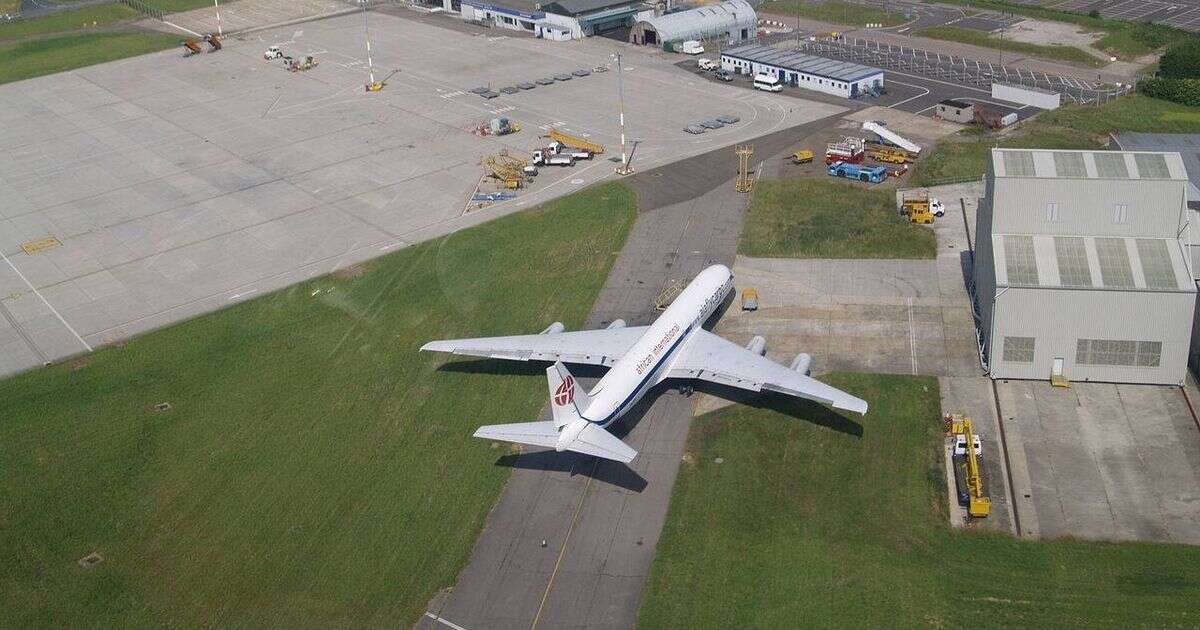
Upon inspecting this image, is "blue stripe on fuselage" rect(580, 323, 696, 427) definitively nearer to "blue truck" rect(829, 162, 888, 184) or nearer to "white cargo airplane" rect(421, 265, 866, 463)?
"white cargo airplane" rect(421, 265, 866, 463)

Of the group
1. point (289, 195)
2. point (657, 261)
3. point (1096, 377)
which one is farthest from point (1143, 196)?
point (289, 195)

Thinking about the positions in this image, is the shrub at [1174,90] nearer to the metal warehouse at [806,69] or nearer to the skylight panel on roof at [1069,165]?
the metal warehouse at [806,69]

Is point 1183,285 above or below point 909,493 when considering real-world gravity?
above

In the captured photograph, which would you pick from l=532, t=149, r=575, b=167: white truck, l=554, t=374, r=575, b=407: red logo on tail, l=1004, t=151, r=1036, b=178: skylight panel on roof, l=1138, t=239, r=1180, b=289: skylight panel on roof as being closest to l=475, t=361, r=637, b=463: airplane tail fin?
l=554, t=374, r=575, b=407: red logo on tail

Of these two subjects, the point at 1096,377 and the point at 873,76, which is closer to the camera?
the point at 1096,377

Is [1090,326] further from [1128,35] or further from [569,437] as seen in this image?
[1128,35]

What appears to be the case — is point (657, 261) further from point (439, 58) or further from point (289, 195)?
point (439, 58)

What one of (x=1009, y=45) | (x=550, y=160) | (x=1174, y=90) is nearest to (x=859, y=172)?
(x=550, y=160)
